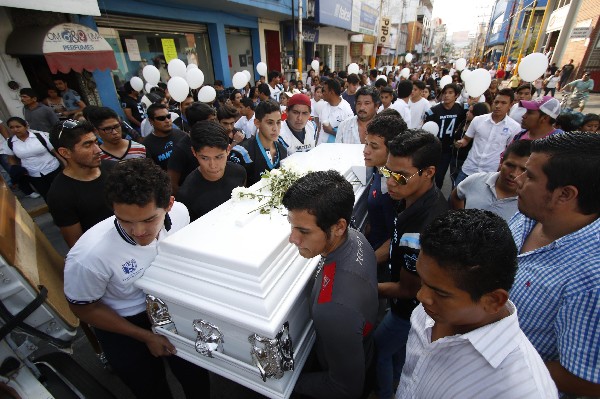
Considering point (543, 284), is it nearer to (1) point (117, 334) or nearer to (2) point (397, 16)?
(1) point (117, 334)

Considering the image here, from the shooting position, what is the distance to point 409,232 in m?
1.62

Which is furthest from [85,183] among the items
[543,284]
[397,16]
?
[397,16]

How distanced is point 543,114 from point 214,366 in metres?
3.96

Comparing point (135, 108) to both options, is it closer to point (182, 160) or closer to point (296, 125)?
point (182, 160)

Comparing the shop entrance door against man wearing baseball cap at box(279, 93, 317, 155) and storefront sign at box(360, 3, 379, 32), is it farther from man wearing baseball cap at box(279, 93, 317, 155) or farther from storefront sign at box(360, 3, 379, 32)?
man wearing baseball cap at box(279, 93, 317, 155)

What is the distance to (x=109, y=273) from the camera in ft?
4.80

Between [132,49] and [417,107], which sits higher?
[132,49]

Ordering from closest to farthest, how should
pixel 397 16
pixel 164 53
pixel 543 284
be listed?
pixel 543 284, pixel 164 53, pixel 397 16

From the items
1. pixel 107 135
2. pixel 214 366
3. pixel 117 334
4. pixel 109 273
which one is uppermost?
pixel 107 135

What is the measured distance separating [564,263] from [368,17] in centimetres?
2363

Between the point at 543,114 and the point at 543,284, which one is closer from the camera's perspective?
the point at 543,284

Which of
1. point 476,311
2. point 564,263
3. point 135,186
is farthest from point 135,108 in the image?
point 564,263

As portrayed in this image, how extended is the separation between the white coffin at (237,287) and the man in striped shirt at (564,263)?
3.47ft

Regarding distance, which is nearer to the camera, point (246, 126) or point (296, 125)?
point (296, 125)
